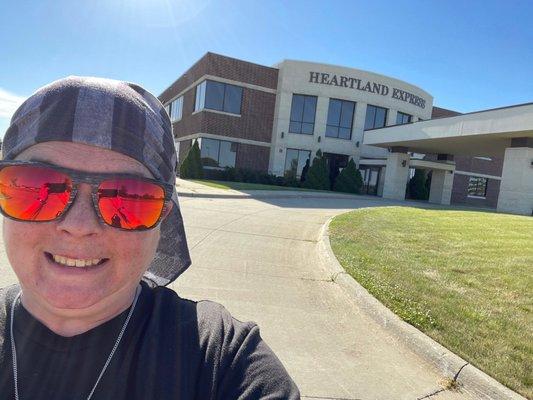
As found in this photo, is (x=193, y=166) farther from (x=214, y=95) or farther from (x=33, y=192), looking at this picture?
(x=33, y=192)

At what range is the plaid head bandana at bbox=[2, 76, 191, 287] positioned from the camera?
3.98 feet

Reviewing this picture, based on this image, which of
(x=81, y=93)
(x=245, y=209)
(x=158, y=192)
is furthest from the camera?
(x=245, y=209)

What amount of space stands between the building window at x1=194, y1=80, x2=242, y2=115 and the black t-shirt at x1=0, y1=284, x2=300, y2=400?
86.1 feet

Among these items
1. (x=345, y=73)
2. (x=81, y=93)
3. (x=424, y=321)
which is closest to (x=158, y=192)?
(x=81, y=93)

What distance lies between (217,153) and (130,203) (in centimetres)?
2615

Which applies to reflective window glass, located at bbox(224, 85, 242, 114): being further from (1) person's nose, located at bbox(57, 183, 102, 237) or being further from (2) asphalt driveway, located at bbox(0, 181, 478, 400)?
(1) person's nose, located at bbox(57, 183, 102, 237)

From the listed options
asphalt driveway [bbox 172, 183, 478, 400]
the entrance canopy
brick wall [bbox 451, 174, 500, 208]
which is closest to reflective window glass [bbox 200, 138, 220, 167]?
the entrance canopy

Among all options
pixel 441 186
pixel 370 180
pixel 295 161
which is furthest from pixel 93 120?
pixel 370 180

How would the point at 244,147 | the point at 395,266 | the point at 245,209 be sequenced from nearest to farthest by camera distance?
the point at 395,266, the point at 245,209, the point at 244,147

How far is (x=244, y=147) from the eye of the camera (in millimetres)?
28078

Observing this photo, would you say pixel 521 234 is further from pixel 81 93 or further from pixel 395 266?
pixel 81 93

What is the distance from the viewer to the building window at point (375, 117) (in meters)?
30.3

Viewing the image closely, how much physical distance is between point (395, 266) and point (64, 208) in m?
5.60

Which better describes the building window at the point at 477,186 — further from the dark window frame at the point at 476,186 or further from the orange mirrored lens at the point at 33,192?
the orange mirrored lens at the point at 33,192
